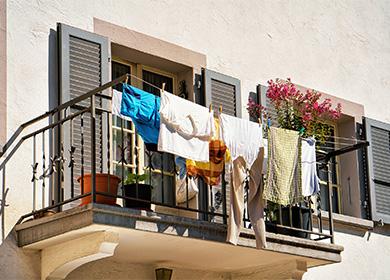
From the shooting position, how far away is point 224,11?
11922mm

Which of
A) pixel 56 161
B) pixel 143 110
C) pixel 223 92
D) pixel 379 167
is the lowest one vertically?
pixel 56 161

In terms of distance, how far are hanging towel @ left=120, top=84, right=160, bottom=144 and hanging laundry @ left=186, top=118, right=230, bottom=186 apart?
681 mm

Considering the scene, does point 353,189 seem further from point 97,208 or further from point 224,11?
point 97,208

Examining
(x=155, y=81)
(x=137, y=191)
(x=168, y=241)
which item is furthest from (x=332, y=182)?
(x=137, y=191)

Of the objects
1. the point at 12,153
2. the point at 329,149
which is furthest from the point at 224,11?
the point at 12,153

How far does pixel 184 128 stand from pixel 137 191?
706 mm

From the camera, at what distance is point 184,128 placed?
30.9 ft

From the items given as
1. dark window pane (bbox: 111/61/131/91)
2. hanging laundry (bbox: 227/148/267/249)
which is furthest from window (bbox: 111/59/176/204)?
hanging laundry (bbox: 227/148/267/249)

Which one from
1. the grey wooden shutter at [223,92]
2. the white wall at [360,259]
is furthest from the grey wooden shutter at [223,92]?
the white wall at [360,259]

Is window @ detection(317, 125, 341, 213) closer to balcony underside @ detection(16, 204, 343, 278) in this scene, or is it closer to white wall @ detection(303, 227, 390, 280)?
white wall @ detection(303, 227, 390, 280)

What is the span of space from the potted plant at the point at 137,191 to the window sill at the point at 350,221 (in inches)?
122

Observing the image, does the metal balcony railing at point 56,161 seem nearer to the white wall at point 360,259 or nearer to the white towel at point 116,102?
the white towel at point 116,102

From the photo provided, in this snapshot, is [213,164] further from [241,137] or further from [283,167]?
[283,167]

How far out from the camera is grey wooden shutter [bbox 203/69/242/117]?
11305 mm
